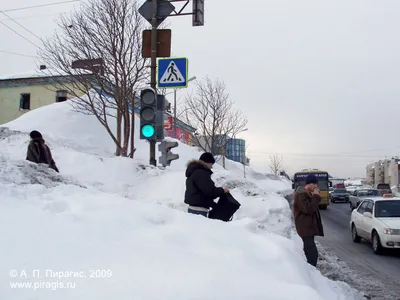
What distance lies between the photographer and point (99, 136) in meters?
21.1

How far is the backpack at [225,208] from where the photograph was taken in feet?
17.4

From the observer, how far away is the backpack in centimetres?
529

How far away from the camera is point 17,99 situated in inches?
1436

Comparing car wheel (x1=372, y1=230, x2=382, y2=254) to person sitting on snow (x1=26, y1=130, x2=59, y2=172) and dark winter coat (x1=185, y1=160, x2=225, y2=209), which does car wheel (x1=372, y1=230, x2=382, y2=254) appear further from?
person sitting on snow (x1=26, y1=130, x2=59, y2=172)

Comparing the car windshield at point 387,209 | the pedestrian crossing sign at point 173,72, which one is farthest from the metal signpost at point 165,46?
the car windshield at point 387,209

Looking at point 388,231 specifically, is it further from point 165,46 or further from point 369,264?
point 165,46

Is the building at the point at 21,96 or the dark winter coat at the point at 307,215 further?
the building at the point at 21,96

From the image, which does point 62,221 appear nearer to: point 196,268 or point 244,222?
point 196,268

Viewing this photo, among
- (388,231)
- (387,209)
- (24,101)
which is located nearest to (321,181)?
(387,209)

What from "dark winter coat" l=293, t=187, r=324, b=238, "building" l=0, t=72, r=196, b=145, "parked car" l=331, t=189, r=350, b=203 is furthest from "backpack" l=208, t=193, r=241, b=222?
"parked car" l=331, t=189, r=350, b=203

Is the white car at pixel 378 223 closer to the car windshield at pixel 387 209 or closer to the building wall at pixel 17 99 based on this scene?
the car windshield at pixel 387 209

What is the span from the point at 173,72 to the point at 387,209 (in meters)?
7.30

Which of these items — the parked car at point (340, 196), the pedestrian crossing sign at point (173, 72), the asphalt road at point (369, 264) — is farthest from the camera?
the parked car at point (340, 196)

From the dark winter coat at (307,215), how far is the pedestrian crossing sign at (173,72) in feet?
10.5
